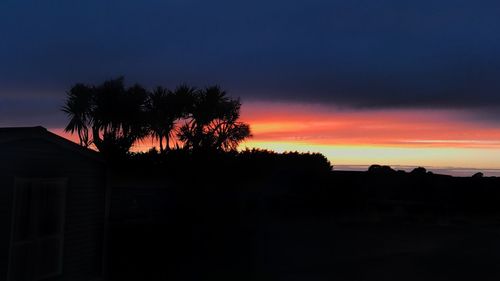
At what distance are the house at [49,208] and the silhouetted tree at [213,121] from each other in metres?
18.7

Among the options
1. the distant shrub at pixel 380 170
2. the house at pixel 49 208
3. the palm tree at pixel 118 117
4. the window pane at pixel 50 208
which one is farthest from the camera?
the palm tree at pixel 118 117

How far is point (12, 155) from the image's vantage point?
9812mm

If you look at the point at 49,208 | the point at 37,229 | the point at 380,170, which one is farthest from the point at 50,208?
the point at 380,170

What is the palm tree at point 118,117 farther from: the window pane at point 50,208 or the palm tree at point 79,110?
the window pane at point 50,208

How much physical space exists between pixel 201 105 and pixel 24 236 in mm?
22030

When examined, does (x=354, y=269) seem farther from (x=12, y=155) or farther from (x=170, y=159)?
→ (x=170, y=159)

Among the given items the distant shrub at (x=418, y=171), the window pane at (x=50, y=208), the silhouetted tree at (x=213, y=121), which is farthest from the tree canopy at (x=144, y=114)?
the window pane at (x=50, y=208)

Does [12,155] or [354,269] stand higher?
[12,155]

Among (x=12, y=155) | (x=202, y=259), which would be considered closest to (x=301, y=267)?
(x=202, y=259)

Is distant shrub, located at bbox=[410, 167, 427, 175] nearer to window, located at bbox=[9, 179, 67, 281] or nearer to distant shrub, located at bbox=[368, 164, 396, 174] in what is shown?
distant shrub, located at bbox=[368, 164, 396, 174]

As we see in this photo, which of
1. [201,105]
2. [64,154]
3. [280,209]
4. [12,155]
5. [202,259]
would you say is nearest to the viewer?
[12,155]

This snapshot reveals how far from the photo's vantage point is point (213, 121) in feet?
105

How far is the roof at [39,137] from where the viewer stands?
9665 millimetres

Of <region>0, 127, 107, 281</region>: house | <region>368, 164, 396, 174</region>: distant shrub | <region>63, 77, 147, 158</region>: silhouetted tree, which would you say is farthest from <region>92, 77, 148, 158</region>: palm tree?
<region>0, 127, 107, 281</region>: house
